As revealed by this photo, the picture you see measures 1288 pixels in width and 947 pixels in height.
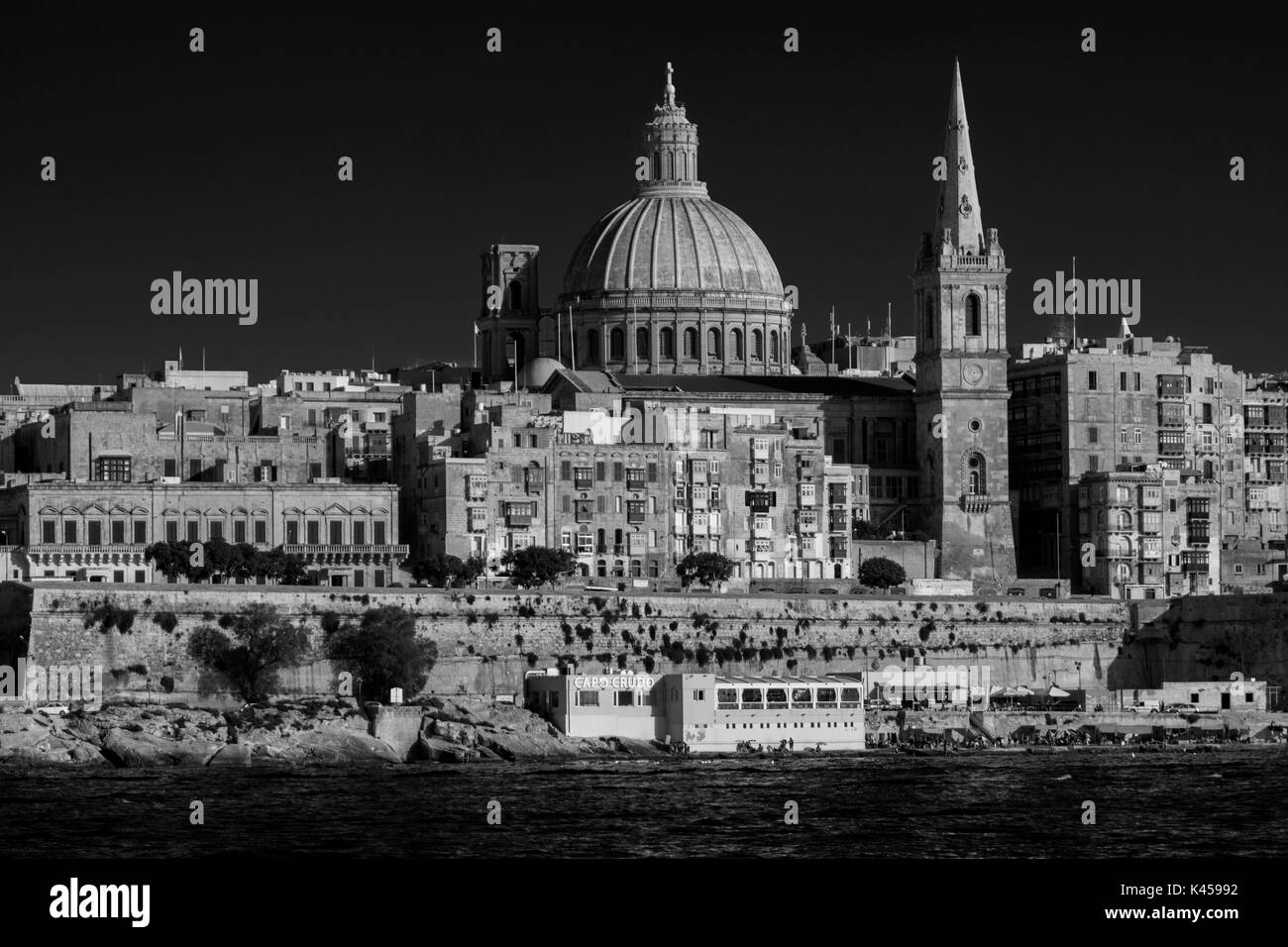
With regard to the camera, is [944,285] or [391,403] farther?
[391,403]

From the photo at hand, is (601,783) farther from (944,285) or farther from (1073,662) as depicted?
(944,285)

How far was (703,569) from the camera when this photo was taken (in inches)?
3971

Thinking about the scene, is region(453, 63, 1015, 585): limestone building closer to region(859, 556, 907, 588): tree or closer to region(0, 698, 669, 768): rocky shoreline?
Answer: region(859, 556, 907, 588): tree

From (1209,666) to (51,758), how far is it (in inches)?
1663

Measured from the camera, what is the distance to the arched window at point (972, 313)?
112 meters

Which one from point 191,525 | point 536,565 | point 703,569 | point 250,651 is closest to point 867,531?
point 703,569

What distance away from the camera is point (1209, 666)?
323 ft

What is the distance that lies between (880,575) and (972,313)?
1310 centimetres

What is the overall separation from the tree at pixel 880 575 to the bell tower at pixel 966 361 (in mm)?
6273

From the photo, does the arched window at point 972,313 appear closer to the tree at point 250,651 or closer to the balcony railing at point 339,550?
the balcony railing at point 339,550

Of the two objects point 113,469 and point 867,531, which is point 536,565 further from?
point 867,531

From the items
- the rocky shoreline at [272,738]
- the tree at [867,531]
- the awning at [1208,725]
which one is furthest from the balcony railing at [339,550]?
the awning at [1208,725]
